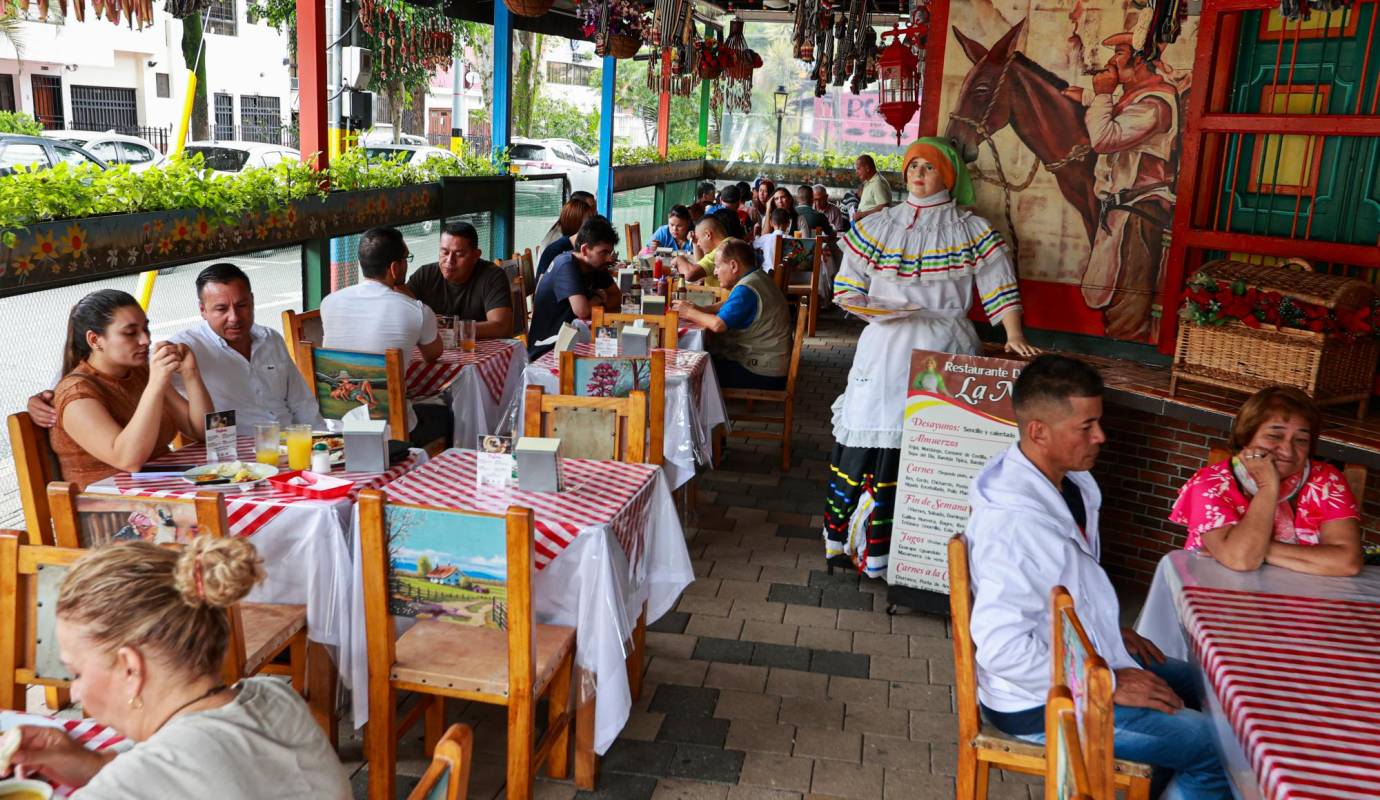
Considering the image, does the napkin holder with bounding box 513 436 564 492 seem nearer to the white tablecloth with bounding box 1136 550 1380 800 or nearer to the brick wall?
the white tablecloth with bounding box 1136 550 1380 800

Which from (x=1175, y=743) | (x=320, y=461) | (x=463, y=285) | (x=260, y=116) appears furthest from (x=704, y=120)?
(x=1175, y=743)

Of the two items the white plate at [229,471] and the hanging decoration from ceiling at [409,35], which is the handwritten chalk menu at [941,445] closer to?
the white plate at [229,471]

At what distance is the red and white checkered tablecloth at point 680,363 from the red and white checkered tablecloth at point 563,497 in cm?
152

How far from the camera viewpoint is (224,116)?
2680 centimetres

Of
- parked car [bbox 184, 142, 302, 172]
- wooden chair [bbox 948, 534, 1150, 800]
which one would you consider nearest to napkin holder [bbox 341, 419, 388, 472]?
wooden chair [bbox 948, 534, 1150, 800]

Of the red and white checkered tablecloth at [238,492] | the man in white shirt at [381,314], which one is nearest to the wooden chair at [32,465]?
the red and white checkered tablecloth at [238,492]

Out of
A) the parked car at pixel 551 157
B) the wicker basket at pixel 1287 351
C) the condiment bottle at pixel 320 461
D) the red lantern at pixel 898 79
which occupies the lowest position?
the condiment bottle at pixel 320 461

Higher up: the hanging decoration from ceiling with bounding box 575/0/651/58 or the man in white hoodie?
the hanging decoration from ceiling with bounding box 575/0/651/58

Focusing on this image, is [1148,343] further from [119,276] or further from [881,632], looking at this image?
[119,276]

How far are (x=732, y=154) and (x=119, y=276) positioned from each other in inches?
651

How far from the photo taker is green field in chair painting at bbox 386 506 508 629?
2.65 meters

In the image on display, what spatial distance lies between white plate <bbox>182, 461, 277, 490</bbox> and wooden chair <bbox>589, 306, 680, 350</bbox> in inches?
97.1

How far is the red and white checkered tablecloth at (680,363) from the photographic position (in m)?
5.14

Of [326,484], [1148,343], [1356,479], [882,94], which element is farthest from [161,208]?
[882,94]
